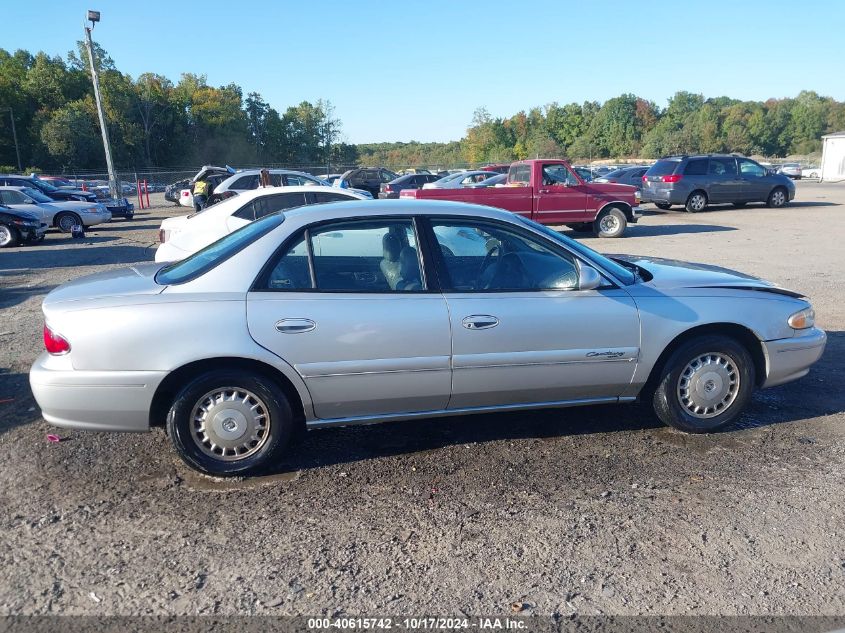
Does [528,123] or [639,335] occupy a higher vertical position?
[528,123]

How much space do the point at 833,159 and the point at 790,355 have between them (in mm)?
52177

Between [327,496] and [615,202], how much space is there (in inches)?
546

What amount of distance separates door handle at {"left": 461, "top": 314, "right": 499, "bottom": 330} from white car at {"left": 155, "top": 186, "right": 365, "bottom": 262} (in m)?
4.82

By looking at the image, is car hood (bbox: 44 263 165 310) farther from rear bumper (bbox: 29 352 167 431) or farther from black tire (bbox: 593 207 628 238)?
black tire (bbox: 593 207 628 238)

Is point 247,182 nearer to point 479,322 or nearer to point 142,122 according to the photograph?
point 479,322

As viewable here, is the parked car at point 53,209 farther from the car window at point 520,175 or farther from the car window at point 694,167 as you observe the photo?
the car window at point 694,167

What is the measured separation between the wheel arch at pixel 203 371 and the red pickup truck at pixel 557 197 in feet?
37.8

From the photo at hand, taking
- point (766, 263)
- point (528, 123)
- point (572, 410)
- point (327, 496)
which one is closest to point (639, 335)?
point (572, 410)

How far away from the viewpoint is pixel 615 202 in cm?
1594

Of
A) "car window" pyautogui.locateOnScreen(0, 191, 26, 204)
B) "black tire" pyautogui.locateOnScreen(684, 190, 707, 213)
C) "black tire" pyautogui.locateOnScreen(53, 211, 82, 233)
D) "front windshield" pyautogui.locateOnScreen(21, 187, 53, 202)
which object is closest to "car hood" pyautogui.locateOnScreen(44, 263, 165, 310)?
"car window" pyautogui.locateOnScreen(0, 191, 26, 204)

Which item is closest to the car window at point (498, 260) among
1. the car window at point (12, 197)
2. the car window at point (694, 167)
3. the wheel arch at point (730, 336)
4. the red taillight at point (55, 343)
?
the wheel arch at point (730, 336)

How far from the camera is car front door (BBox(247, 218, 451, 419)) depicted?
3.76 m

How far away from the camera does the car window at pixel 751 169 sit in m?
21.8

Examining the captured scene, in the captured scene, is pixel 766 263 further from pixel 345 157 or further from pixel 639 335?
pixel 345 157
